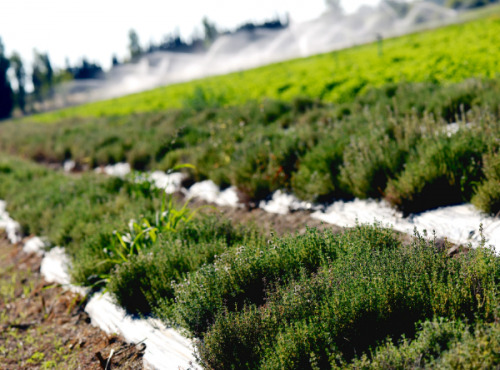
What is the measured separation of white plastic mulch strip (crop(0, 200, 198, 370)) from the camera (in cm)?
296

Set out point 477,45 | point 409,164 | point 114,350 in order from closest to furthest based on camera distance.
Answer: point 114,350
point 409,164
point 477,45

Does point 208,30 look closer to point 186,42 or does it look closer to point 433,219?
point 186,42

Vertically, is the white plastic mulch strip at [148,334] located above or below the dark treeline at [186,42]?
below

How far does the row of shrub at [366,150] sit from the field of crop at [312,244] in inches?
0.9

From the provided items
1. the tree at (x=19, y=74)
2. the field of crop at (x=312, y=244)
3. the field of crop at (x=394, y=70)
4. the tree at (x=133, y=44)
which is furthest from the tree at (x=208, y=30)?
the field of crop at (x=312, y=244)

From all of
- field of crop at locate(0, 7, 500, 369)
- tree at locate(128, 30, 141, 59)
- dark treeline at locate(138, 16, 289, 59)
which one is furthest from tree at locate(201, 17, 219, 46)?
field of crop at locate(0, 7, 500, 369)

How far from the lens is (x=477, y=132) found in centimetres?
451

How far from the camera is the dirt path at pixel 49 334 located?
11.1 feet

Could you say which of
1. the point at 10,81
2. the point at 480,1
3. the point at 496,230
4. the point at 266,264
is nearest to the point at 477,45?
the point at 496,230

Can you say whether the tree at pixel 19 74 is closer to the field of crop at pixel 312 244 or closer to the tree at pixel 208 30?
the tree at pixel 208 30

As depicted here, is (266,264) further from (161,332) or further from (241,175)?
(241,175)

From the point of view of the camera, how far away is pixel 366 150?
4852 mm

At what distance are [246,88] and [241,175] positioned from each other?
983cm

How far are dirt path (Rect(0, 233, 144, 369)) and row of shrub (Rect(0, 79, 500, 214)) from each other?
209cm
